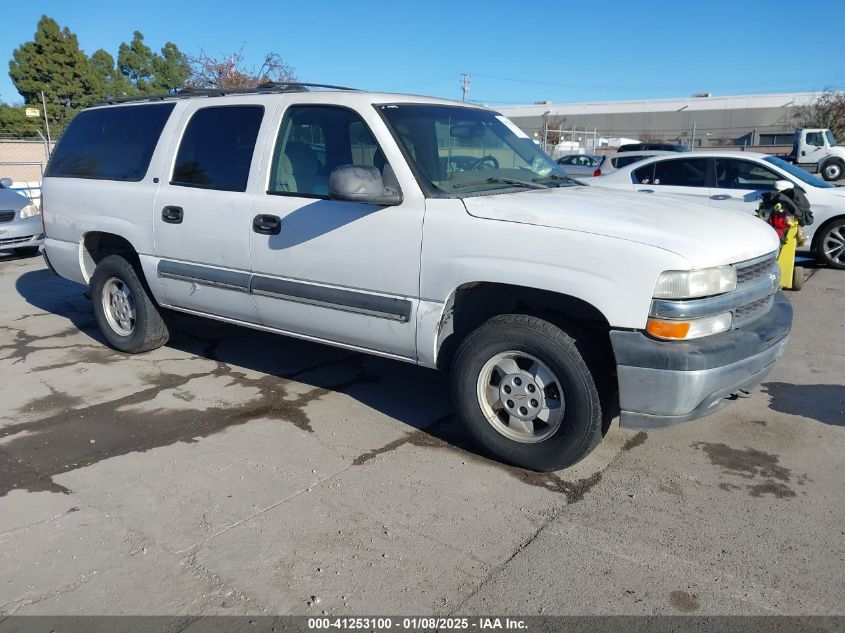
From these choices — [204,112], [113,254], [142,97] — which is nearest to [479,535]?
[204,112]

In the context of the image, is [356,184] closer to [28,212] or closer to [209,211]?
[209,211]

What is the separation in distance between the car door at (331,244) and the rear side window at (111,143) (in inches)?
55.8

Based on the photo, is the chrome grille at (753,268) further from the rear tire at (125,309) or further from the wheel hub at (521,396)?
the rear tire at (125,309)

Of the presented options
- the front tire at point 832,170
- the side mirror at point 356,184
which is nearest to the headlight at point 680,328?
the side mirror at point 356,184

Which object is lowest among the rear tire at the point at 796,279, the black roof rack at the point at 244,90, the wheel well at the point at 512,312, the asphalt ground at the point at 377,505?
the asphalt ground at the point at 377,505

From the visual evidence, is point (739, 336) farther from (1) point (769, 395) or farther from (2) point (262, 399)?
(2) point (262, 399)

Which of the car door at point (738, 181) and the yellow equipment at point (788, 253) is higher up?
the car door at point (738, 181)

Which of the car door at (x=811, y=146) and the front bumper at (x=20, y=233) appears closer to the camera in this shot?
the front bumper at (x=20, y=233)

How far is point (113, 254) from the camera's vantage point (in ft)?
19.4

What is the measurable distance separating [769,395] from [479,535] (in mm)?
2899

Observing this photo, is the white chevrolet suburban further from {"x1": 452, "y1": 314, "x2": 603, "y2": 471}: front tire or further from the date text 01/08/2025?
the date text 01/08/2025

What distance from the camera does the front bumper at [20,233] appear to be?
34.7ft

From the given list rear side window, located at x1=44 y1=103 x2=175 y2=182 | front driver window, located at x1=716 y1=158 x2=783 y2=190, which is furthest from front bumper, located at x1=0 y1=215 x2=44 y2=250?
front driver window, located at x1=716 y1=158 x2=783 y2=190

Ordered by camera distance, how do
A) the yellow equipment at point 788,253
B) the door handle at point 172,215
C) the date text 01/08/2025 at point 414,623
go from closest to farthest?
the date text 01/08/2025 at point 414,623, the door handle at point 172,215, the yellow equipment at point 788,253
